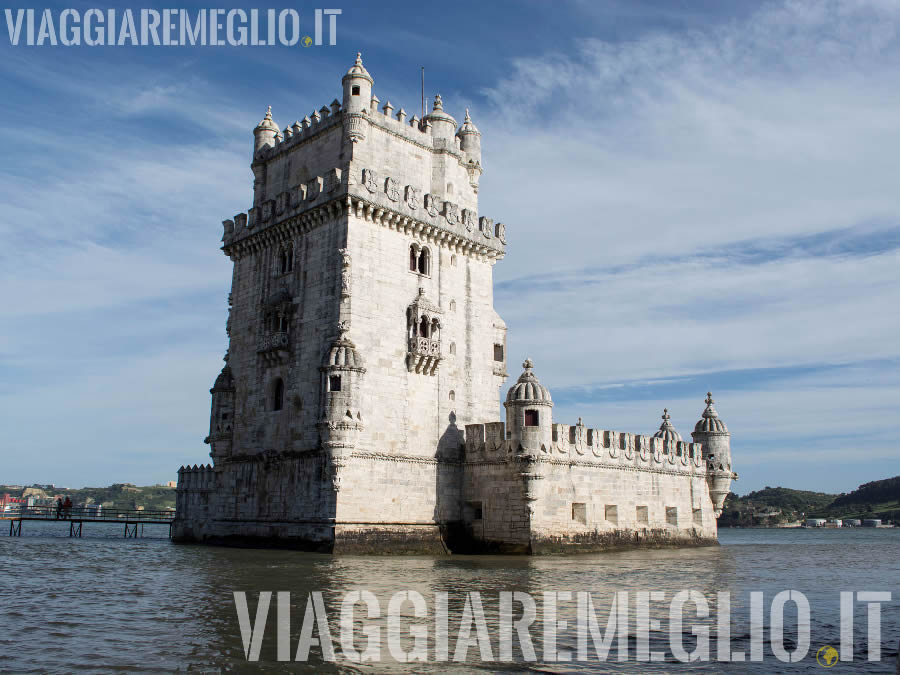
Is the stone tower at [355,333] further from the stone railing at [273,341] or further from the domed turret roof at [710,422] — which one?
the domed turret roof at [710,422]

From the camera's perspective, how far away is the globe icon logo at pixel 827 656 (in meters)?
13.3

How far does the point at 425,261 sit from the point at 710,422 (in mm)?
23059

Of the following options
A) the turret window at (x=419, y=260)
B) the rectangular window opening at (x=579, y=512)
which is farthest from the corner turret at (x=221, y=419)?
the rectangular window opening at (x=579, y=512)

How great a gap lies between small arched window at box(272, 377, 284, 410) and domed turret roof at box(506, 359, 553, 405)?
10.6 metres

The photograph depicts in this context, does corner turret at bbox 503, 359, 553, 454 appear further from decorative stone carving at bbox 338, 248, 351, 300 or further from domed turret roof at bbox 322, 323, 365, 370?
decorative stone carving at bbox 338, 248, 351, 300

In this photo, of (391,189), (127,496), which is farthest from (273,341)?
(127,496)

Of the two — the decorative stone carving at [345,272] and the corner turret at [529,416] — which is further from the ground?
→ the decorative stone carving at [345,272]

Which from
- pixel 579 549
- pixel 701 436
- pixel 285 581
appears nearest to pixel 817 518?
pixel 701 436

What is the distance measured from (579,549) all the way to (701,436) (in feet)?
56.4

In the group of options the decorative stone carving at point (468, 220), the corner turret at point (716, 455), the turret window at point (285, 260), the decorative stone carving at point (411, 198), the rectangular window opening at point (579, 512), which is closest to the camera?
the decorative stone carving at point (411, 198)

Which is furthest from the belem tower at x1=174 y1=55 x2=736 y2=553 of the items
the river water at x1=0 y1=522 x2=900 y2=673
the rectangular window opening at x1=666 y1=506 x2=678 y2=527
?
the river water at x1=0 y1=522 x2=900 y2=673

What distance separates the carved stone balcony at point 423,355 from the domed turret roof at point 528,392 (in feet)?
13.1

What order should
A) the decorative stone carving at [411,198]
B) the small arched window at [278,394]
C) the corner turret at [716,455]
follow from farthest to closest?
the corner turret at [716,455] → the decorative stone carving at [411,198] → the small arched window at [278,394]

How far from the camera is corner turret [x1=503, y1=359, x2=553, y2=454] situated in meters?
34.1
